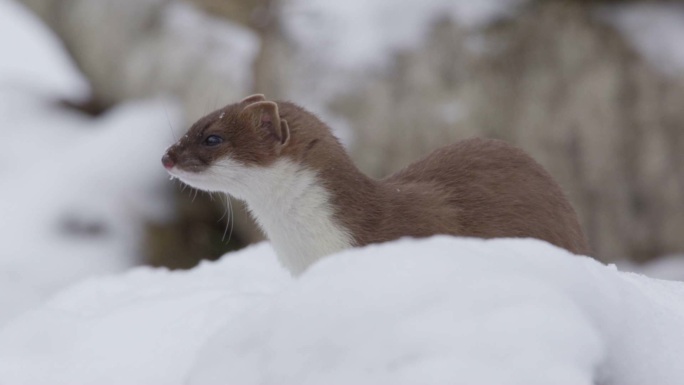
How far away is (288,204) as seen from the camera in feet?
9.13

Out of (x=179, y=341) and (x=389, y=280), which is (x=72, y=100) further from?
(x=389, y=280)

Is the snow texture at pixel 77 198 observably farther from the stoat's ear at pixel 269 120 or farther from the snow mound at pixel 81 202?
the stoat's ear at pixel 269 120

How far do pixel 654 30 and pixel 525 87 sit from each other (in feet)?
3.20

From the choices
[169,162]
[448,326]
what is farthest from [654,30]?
[448,326]

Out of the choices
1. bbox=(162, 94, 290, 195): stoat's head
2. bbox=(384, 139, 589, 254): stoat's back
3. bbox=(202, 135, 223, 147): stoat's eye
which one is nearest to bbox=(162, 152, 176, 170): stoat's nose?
bbox=(162, 94, 290, 195): stoat's head

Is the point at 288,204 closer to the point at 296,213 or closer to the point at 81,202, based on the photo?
the point at 296,213

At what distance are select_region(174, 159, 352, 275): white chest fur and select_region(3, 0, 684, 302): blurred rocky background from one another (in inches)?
137

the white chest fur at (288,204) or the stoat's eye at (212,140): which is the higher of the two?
the stoat's eye at (212,140)

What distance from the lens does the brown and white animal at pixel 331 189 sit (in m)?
2.74

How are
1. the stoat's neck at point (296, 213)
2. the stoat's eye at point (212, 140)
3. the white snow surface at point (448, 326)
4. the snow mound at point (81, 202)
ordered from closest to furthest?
the white snow surface at point (448, 326)
the stoat's neck at point (296, 213)
the stoat's eye at point (212, 140)
the snow mound at point (81, 202)

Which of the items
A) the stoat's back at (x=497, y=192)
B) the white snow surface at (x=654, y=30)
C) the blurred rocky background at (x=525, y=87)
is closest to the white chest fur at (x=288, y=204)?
the stoat's back at (x=497, y=192)

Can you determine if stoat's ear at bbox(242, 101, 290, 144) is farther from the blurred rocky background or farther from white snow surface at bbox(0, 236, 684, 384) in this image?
the blurred rocky background

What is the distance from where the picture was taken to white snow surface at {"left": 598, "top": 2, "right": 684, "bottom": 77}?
6281mm

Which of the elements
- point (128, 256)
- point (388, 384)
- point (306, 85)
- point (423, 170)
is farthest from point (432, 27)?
point (388, 384)
